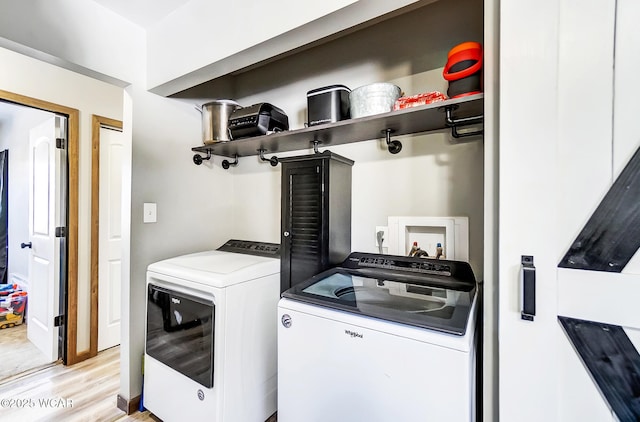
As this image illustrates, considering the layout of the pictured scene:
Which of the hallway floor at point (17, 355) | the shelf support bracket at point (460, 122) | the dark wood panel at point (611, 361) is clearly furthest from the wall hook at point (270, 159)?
the hallway floor at point (17, 355)

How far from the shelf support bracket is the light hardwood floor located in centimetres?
235

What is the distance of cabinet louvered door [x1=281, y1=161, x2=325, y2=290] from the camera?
1.47 meters

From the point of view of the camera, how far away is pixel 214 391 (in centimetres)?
132

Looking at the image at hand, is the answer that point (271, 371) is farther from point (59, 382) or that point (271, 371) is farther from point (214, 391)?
point (59, 382)

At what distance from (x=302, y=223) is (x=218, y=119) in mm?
933

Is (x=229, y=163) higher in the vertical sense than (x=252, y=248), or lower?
higher

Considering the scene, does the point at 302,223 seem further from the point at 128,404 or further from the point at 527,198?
the point at 128,404

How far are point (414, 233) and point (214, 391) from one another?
1302mm

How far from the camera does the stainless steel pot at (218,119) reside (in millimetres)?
1808

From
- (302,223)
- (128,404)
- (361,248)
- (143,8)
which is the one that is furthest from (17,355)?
(361,248)

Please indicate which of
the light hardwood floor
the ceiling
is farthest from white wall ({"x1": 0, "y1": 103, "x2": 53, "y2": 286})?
the ceiling

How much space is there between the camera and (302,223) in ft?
5.01

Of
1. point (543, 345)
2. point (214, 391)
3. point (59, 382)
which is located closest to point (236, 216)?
point (214, 391)

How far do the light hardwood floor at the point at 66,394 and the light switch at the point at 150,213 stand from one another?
119 centimetres
